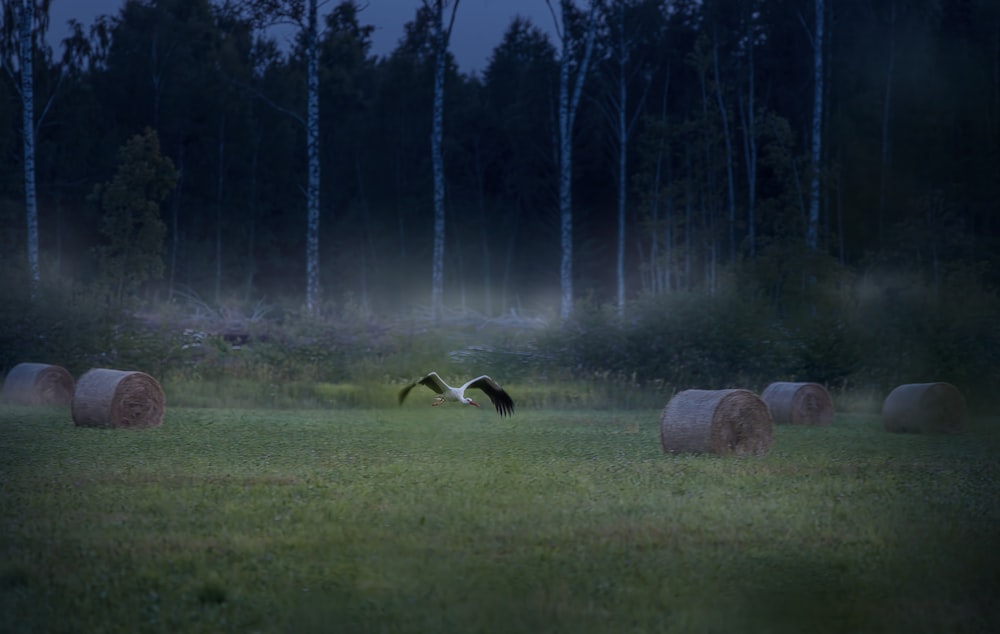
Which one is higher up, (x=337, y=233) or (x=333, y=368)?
(x=337, y=233)

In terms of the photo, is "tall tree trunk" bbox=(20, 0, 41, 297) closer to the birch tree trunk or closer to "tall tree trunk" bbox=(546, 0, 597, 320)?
the birch tree trunk

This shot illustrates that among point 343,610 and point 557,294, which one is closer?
point 343,610

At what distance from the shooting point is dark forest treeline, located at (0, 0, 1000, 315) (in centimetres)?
4678

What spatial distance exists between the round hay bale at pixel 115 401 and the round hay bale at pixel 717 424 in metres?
8.71

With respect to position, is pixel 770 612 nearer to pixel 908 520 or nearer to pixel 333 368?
pixel 908 520

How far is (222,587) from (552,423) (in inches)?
544

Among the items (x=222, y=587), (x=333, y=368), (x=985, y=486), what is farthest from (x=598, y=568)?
(x=333, y=368)

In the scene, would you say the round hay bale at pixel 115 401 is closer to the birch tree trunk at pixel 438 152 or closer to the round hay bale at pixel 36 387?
the round hay bale at pixel 36 387

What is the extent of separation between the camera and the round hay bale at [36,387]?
21.9m

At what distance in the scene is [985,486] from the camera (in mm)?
13078

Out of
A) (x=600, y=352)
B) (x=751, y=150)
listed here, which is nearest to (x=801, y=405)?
(x=600, y=352)

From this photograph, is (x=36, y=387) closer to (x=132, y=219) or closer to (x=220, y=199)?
(x=132, y=219)

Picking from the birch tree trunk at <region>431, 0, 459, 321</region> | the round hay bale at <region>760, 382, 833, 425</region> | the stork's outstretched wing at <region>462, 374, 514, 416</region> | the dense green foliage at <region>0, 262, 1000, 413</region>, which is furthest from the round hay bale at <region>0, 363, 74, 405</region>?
the birch tree trunk at <region>431, 0, 459, 321</region>

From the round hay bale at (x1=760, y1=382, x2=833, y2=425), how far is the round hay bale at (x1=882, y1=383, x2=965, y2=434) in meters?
1.47
